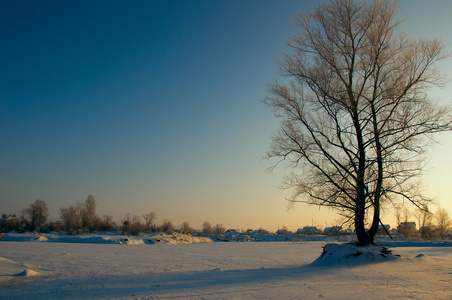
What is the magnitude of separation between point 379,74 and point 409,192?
4843mm

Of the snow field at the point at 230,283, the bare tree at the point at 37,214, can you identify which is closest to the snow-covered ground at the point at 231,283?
the snow field at the point at 230,283

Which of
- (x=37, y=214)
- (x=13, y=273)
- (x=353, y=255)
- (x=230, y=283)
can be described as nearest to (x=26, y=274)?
(x=13, y=273)

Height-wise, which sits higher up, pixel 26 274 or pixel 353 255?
pixel 353 255

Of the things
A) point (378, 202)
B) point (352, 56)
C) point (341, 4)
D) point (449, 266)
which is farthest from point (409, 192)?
point (341, 4)

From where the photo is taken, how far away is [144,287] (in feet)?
22.1

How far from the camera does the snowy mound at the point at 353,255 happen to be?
10344mm

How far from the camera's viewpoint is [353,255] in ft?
34.8

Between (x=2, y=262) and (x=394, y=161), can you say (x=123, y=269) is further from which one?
A: (x=394, y=161)

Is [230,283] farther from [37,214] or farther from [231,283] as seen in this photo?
[37,214]

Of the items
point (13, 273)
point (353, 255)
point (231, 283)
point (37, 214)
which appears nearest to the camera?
point (231, 283)

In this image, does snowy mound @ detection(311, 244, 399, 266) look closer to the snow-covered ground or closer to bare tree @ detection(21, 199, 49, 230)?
the snow-covered ground

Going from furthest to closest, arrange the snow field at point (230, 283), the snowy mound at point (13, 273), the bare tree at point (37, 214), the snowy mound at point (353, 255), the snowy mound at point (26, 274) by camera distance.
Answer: the bare tree at point (37, 214) < the snowy mound at point (353, 255) < the snowy mound at point (26, 274) < the snowy mound at point (13, 273) < the snow field at point (230, 283)

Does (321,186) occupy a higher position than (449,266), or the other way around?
(321,186)

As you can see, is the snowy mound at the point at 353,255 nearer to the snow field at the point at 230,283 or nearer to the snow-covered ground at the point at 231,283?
the snow-covered ground at the point at 231,283
